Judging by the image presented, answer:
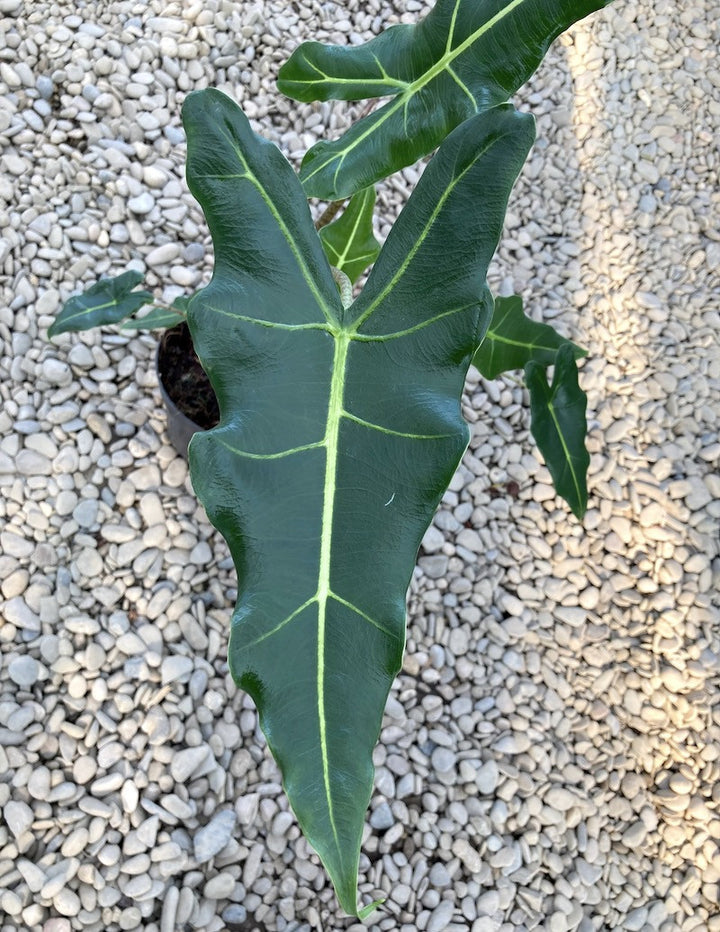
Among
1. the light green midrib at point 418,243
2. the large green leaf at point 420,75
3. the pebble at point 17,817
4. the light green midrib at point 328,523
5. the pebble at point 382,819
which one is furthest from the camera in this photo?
the pebble at point 382,819

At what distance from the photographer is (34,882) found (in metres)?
1.18

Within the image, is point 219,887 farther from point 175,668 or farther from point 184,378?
point 184,378

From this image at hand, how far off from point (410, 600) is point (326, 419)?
82cm

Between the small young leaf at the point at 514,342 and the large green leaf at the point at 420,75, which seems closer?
the large green leaf at the point at 420,75

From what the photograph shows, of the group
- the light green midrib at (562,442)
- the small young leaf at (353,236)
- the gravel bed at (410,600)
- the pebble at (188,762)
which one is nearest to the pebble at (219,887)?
the gravel bed at (410,600)

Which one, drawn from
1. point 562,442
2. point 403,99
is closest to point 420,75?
point 403,99

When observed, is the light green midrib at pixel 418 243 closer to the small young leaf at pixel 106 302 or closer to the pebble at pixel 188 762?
the small young leaf at pixel 106 302

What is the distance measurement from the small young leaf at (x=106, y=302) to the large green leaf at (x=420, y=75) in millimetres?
420

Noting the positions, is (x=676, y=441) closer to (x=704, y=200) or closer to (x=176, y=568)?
(x=704, y=200)

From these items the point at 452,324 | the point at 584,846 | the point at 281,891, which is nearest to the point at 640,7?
the point at 452,324

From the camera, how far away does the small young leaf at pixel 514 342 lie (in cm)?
124

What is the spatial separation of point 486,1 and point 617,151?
1330 mm

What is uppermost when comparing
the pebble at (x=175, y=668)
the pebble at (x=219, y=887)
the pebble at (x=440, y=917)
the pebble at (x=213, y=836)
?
the pebble at (x=175, y=668)

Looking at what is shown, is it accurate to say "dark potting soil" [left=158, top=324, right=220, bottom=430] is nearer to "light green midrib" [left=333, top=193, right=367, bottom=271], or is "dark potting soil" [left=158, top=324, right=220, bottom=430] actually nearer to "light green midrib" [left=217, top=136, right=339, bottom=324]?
"light green midrib" [left=333, top=193, right=367, bottom=271]
